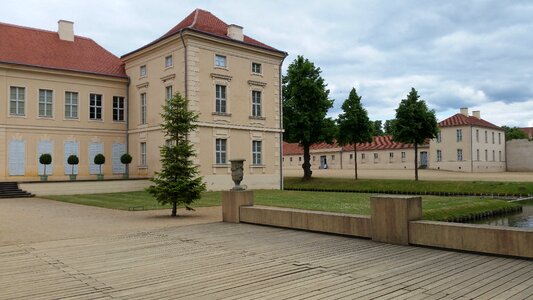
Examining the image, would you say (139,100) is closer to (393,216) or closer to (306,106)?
(306,106)

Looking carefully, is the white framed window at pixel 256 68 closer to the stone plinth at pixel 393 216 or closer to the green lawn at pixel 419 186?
the green lawn at pixel 419 186

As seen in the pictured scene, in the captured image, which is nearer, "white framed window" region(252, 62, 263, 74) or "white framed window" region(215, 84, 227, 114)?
"white framed window" region(215, 84, 227, 114)

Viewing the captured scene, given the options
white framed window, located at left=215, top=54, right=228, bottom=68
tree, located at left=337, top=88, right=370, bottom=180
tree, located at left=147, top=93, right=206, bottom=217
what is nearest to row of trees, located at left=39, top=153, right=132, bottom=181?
white framed window, located at left=215, top=54, right=228, bottom=68

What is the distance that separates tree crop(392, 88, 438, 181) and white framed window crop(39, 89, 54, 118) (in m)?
23.9

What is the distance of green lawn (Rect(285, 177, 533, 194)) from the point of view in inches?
1081

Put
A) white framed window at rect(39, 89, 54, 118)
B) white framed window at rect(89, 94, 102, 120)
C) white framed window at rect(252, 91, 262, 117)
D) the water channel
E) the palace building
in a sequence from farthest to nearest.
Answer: white framed window at rect(89, 94, 102, 120), white framed window at rect(252, 91, 262, 117), white framed window at rect(39, 89, 54, 118), the palace building, the water channel

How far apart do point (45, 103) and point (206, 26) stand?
11.2 meters

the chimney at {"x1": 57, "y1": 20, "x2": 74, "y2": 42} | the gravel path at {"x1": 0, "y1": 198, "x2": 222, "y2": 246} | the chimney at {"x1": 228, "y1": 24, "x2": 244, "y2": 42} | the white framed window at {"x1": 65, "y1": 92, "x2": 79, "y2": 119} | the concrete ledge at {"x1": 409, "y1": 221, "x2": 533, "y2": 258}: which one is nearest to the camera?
the concrete ledge at {"x1": 409, "y1": 221, "x2": 533, "y2": 258}

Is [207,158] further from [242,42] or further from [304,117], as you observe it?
[304,117]

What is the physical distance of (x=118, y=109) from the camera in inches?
1231

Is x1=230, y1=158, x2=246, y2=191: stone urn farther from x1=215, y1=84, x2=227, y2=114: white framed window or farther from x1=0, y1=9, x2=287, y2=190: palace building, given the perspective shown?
x1=215, y1=84, x2=227, y2=114: white framed window

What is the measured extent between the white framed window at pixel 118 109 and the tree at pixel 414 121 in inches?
780

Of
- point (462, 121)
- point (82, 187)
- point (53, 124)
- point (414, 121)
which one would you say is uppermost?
point (462, 121)

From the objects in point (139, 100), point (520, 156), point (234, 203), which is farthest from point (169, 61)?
point (520, 156)
